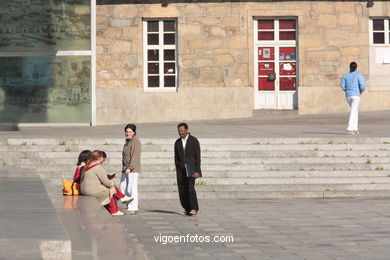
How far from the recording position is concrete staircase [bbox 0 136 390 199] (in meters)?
17.1

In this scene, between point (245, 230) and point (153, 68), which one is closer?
point (245, 230)

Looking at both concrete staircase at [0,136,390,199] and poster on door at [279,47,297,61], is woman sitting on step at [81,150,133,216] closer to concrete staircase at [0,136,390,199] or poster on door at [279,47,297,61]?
concrete staircase at [0,136,390,199]

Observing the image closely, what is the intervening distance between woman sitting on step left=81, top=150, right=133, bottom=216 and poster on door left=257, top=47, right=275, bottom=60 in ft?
50.1

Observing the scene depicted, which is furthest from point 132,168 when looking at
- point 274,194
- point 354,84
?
point 354,84

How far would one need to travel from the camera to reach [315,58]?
27.9 meters

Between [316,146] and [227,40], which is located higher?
[227,40]

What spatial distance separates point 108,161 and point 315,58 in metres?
10.9

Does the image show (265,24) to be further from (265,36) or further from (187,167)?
(187,167)

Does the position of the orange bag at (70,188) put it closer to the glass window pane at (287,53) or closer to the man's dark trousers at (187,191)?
the man's dark trousers at (187,191)

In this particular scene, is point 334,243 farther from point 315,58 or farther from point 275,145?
point 315,58

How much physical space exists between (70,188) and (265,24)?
52.7ft

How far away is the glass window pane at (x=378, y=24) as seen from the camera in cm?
2833

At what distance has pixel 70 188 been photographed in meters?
13.2

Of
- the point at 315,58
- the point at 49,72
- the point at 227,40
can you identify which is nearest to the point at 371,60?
the point at 315,58
